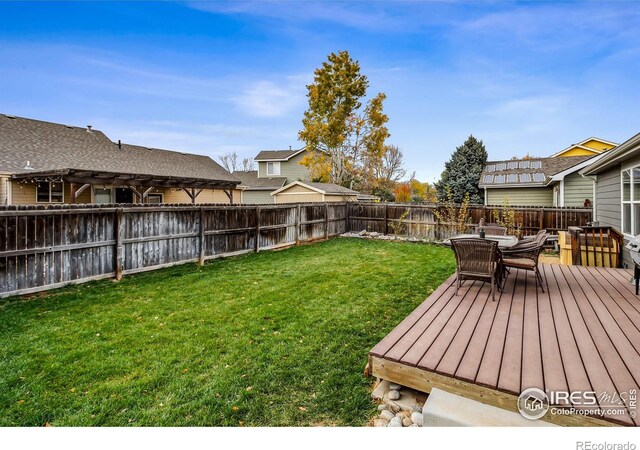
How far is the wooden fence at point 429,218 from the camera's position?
37.1ft

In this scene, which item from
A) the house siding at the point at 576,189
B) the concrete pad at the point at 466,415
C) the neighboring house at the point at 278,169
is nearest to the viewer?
the concrete pad at the point at 466,415

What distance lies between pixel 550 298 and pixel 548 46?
7.06m

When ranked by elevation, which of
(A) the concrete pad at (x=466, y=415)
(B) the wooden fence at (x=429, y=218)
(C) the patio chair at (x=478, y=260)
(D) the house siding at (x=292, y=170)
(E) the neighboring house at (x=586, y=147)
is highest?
(E) the neighboring house at (x=586, y=147)

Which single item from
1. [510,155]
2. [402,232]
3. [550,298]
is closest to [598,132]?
[510,155]

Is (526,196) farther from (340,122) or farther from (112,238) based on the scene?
(112,238)

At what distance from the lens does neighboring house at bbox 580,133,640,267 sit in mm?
5520

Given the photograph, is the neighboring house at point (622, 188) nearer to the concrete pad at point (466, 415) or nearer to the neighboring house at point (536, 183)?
the concrete pad at point (466, 415)

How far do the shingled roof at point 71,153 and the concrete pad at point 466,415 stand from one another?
48.6 feet

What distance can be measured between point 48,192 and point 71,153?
269 cm

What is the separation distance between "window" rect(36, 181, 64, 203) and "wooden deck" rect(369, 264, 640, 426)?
17198 millimetres

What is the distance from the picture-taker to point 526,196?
1795 cm

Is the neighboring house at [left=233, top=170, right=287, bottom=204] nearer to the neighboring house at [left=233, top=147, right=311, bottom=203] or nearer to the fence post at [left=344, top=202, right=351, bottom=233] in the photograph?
the neighboring house at [left=233, top=147, right=311, bottom=203]

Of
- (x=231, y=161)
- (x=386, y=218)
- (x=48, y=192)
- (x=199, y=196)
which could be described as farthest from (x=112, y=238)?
(x=231, y=161)

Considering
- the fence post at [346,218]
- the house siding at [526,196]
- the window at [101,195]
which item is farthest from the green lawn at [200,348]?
the house siding at [526,196]
